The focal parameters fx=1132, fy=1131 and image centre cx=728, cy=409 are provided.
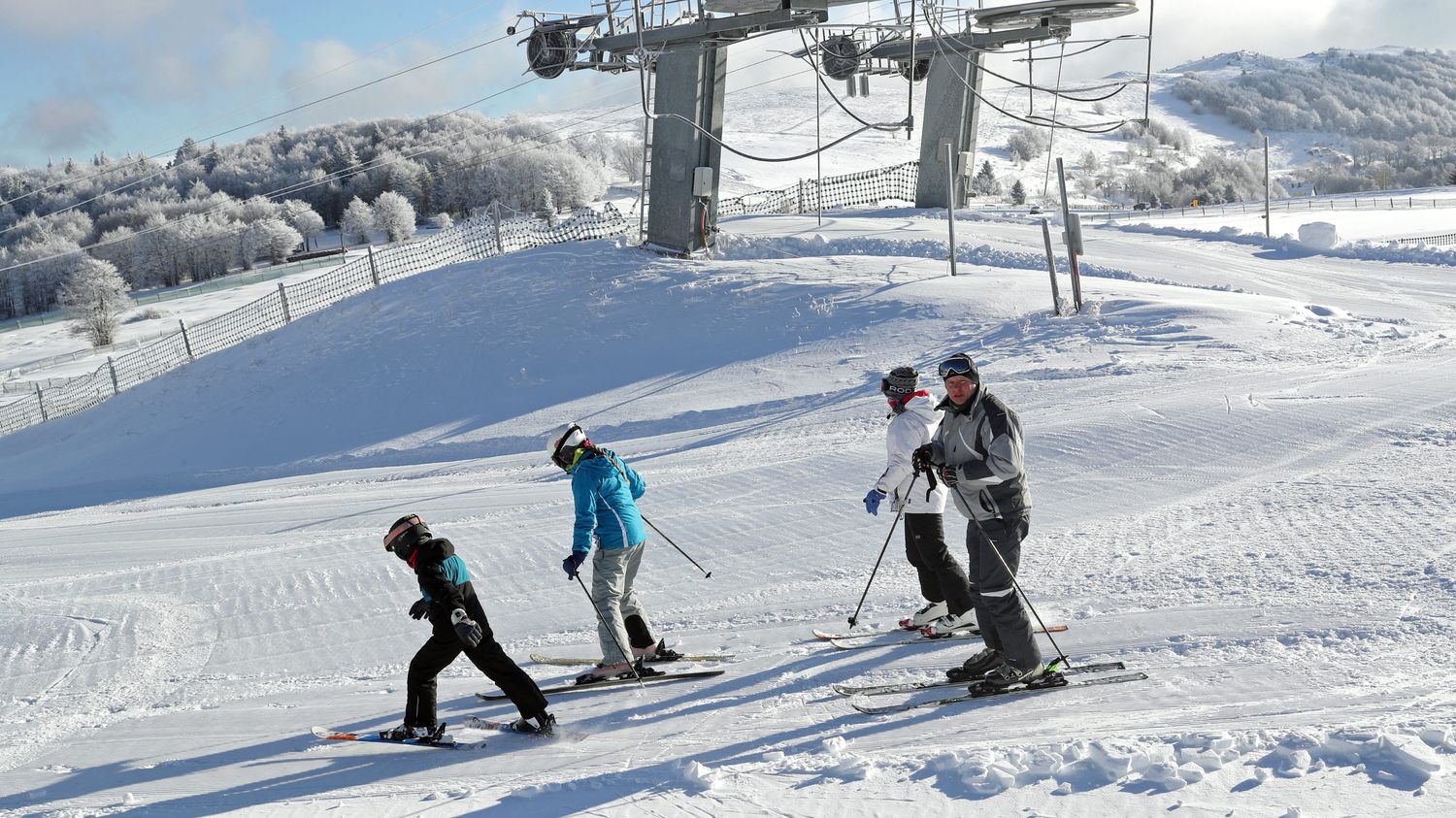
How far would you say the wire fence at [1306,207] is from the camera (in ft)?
116

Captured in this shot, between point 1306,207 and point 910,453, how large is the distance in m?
37.6

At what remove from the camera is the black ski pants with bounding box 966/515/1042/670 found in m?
5.66

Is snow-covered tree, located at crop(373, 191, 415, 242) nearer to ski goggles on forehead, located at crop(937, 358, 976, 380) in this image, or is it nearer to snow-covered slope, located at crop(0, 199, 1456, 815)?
snow-covered slope, located at crop(0, 199, 1456, 815)

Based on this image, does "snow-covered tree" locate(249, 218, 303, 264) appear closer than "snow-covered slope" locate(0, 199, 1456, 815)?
No

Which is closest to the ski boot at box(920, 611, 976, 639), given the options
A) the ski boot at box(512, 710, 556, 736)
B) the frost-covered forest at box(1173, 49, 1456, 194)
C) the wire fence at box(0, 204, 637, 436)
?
the ski boot at box(512, 710, 556, 736)

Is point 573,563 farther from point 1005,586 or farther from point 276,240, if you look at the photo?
point 276,240

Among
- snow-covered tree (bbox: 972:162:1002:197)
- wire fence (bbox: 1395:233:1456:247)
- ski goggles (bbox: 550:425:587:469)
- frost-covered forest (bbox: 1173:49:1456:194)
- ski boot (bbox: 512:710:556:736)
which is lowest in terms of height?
ski boot (bbox: 512:710:556:736)

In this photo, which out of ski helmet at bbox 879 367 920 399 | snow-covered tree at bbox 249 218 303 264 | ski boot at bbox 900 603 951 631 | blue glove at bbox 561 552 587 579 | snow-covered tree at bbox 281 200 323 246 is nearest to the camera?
blue glove at bbox 561 552 587 579

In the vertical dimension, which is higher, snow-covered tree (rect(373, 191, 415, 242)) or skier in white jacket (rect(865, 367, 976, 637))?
snow-covered tree (rect(373, 191, 415, 242))

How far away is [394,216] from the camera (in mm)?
58000

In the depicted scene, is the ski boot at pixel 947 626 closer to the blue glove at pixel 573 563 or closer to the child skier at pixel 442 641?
the blue glove at pixel 573 563

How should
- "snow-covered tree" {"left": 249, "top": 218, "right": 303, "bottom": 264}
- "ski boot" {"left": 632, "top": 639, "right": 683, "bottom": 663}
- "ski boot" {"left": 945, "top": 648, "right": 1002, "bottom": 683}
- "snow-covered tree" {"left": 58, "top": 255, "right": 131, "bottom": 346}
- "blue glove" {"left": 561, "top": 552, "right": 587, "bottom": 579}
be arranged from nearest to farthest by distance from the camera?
"ski boot" {"left": 945, "top": 648, "right": 1002, "bottom": 683} < "blue glove" {"left": 561, "top": 552, "right": 587, "bottom": 579} < "ski boot" {"left": 632, "top": 639, "right": 683, "bottom": 663} < "snow-covered tree" {"left": 58, "top": 255, "right": 131, "bottom": 346} < "snow-covered tree" {"left": 249, "top": 218, "right": 303, "bottom": 264}

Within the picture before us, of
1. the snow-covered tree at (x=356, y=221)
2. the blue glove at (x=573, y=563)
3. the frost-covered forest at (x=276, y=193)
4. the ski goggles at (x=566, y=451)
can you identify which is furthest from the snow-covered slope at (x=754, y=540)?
the snow-covered tree at (x=356, y=221)

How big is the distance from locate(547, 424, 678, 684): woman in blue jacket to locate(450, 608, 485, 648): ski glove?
740mm
